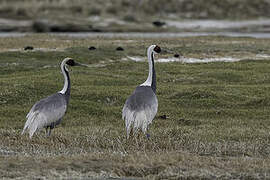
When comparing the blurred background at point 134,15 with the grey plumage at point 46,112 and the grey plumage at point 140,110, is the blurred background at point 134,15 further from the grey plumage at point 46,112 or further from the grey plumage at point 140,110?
the grey plumage at point 140,110

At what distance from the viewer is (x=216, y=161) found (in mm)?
12102

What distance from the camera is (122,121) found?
19359 millimetres

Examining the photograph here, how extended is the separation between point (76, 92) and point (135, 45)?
634 inches

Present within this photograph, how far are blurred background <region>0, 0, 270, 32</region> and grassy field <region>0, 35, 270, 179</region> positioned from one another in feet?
101

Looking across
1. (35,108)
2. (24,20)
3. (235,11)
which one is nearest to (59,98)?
(35,108)

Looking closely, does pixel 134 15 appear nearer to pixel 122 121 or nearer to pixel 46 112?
pixel 122 121

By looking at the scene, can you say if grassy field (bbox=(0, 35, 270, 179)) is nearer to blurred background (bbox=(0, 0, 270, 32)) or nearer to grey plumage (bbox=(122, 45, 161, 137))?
grey plumage (bbox=(122, 45, 161, 137))

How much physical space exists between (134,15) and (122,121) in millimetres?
60737

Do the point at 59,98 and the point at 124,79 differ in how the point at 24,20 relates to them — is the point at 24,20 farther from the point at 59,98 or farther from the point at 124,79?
the point at 59,98

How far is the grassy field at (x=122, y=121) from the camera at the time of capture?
1177 cm

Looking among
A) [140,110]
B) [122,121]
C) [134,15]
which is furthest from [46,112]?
[134,15]

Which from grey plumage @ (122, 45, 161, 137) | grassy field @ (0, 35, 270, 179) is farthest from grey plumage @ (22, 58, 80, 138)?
grey plumage @ (122, 45, 161, 137)

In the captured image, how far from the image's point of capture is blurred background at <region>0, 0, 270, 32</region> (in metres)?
69.6

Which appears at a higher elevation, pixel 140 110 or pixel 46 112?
pixel 140 110
